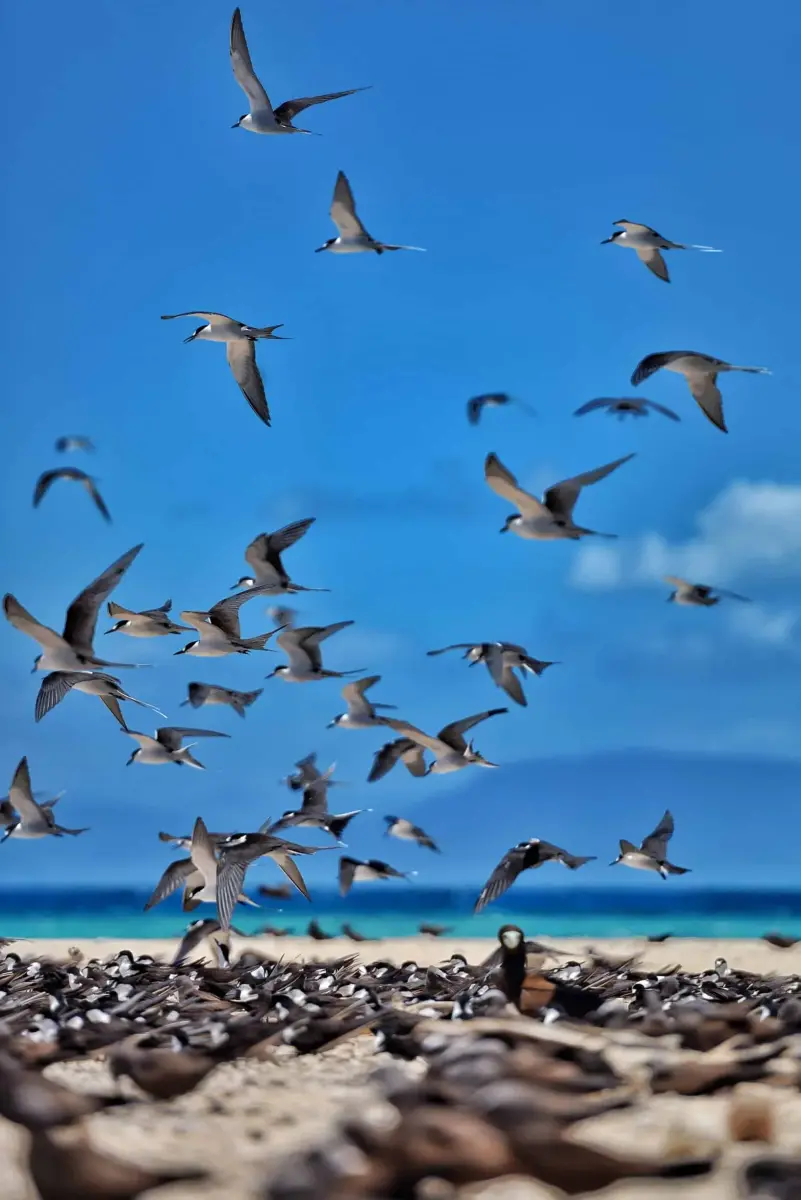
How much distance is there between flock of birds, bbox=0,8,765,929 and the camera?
8461mm

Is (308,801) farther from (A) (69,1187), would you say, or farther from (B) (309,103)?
(A) (69,1187)

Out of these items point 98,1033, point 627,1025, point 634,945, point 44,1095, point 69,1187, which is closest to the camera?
point 69,1187

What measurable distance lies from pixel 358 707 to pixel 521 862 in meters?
5.21

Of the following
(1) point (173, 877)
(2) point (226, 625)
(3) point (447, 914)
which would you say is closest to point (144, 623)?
(2) point (226, 625)

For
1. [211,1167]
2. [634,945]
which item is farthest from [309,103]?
[634,945]

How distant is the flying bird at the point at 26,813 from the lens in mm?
10961

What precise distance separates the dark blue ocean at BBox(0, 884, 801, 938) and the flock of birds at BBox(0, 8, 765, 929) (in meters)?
17.2

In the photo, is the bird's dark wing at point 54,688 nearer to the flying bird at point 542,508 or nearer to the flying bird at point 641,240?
the flying bird at point 542,508

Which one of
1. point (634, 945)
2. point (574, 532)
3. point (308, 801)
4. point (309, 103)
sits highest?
point (309, 103)

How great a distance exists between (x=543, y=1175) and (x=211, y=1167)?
0.99m

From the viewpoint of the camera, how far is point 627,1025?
20.2 ft

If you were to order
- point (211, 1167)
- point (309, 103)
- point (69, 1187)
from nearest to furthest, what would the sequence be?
1. point (69, 1187)
2. point (211, 1167)
3. point (309, 103)

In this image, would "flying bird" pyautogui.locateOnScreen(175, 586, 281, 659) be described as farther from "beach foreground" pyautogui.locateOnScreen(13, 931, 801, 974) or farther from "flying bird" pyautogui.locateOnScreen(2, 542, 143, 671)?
"beach foreground" pyautogui.locateOnScreen(13, 931, 801, 974)

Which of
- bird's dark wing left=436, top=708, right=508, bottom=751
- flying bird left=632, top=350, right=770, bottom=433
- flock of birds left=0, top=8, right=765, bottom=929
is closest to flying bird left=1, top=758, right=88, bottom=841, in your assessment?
flock of birds left=0, top=8, right=765, bottom=929
